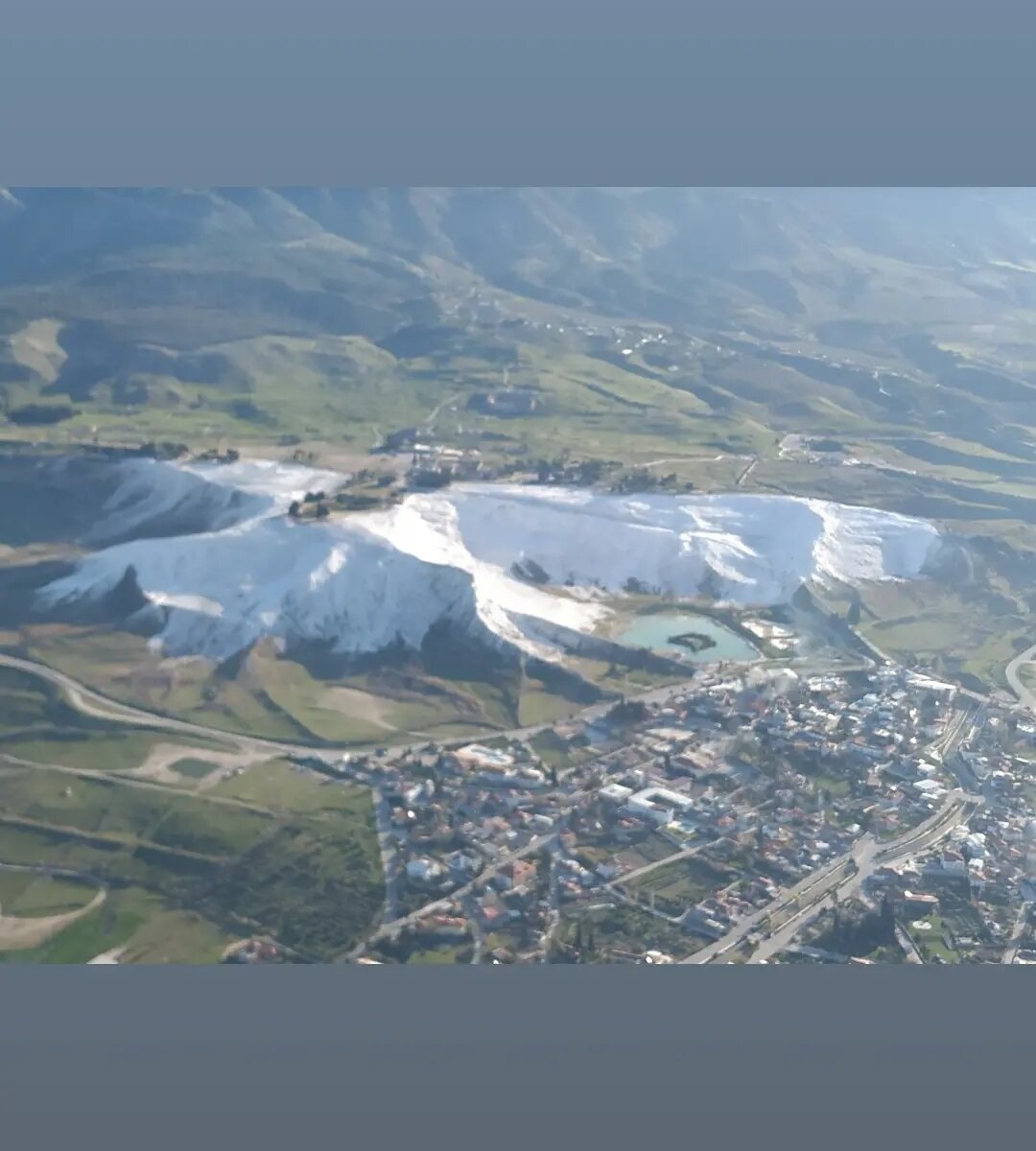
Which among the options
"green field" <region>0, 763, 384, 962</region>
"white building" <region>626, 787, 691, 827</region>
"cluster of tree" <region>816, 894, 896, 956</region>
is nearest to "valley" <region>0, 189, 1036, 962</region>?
"green field" <region>0, 763, 384, 962</region>

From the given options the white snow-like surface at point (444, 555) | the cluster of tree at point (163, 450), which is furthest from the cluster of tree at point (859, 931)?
the cluster of tree at point (163, 450)

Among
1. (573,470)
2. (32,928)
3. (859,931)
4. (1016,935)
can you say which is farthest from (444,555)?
(1016,935)

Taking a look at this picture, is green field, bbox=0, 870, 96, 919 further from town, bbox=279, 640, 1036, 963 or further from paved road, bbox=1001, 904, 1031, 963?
paved road, bbox=1001, 904, 1031, 963

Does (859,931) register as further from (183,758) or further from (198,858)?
(183,758)

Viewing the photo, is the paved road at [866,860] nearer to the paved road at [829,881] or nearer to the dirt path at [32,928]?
the paved road at [829,881]

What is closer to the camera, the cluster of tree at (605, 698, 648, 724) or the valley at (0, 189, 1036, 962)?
the valley at (0, 189, 1036, 962)

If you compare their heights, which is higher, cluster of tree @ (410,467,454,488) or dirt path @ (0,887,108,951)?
cluster of tree @ (410,467,454,488)

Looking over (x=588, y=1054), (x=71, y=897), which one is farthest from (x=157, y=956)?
(x=588, y=1054)
